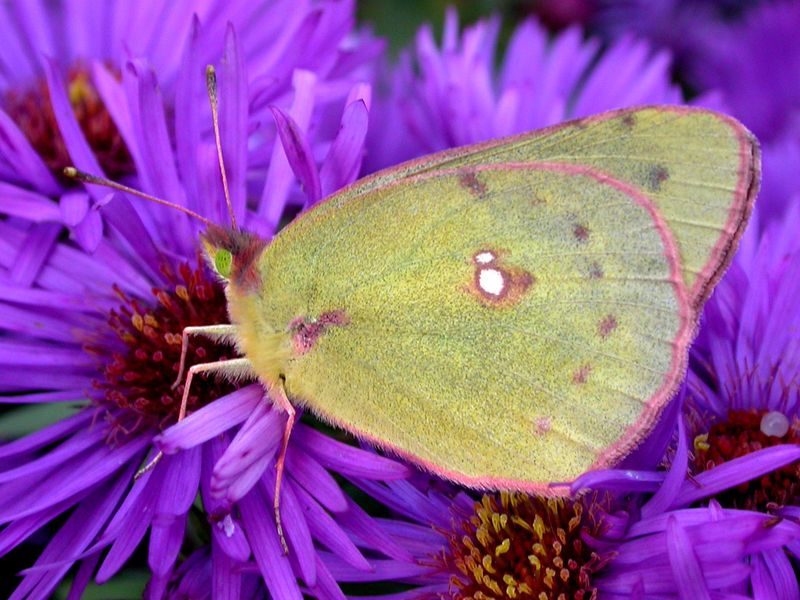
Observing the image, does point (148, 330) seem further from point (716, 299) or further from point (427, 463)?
point (716, 299)

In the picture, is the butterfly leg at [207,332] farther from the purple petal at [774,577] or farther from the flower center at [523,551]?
the purple petal at [774,577]

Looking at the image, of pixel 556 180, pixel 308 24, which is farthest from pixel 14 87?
pixel 556 180

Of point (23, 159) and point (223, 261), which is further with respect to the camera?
point (23, 159)

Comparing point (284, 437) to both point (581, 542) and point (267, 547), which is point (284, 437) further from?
point (581, 542)

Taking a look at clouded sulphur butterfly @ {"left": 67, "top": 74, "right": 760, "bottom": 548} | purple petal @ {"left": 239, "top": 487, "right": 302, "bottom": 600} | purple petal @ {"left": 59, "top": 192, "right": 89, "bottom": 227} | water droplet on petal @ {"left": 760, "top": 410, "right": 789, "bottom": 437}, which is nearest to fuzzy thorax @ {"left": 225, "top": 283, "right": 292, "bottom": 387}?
clouded sulphur butterfly @ {"left": 67, "top": 74, "right": 760, "bottom": 548}

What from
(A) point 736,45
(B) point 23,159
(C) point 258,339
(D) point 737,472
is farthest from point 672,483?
(A) point 736,45
